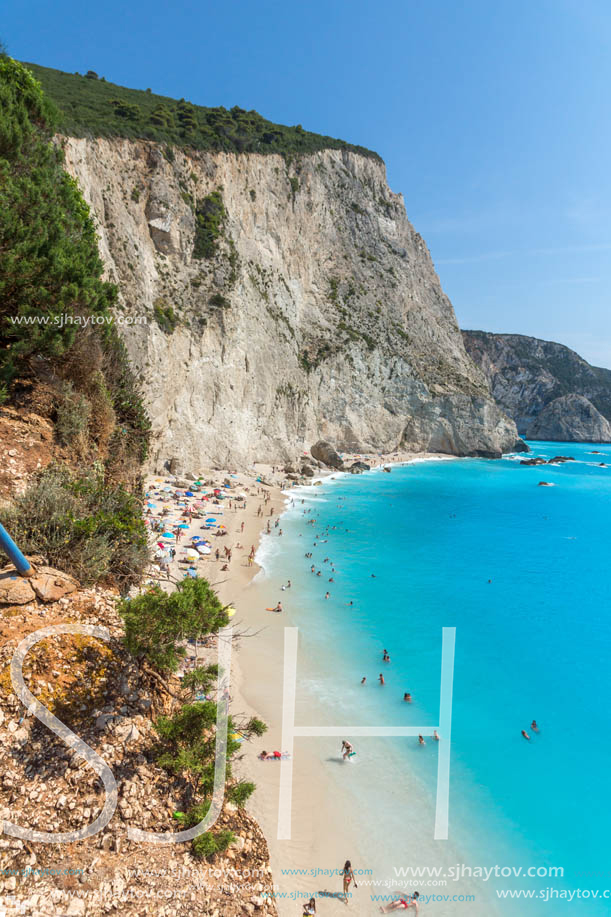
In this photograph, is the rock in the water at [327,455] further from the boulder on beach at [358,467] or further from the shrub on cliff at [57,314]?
the shrub on cliff at [57,314]

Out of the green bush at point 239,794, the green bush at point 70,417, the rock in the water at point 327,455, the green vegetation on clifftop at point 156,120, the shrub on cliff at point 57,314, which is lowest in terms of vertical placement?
the green bush at point 239,794

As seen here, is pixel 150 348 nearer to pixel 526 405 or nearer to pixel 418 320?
pixel 418 320

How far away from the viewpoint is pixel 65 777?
5098mm

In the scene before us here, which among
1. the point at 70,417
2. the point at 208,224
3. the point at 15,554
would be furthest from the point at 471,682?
the point at 208,224

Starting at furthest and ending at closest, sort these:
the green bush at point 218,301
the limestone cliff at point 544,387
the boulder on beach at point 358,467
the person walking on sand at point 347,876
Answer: the limestone cliff at point 544,387, the boulder on beach at point 358,467, the green bush at point 218,301, the person walking on sand at point 347,876

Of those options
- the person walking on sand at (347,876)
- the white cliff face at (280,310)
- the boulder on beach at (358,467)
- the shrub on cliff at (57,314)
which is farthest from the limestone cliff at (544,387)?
the person walking on sand at (347,876)

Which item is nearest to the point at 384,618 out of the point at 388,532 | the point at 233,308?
the point at 388,532

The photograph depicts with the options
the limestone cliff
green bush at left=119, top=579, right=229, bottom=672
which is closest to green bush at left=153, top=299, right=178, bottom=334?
green bush at left=119, top=579, right=229, bottom=672

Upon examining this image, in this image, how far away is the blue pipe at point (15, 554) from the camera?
201 inches

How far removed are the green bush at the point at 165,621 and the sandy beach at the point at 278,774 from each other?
3035 millimetres

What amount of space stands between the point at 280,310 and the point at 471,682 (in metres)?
51.6

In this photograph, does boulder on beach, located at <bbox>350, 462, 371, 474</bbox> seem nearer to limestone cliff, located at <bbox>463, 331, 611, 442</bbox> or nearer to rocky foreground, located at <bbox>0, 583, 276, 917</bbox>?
rocky foreground, located at <bbox>0, 583, 276, 917</bbox>

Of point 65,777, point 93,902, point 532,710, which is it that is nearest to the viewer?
point 93,902

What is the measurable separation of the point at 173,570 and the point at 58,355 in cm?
1495
